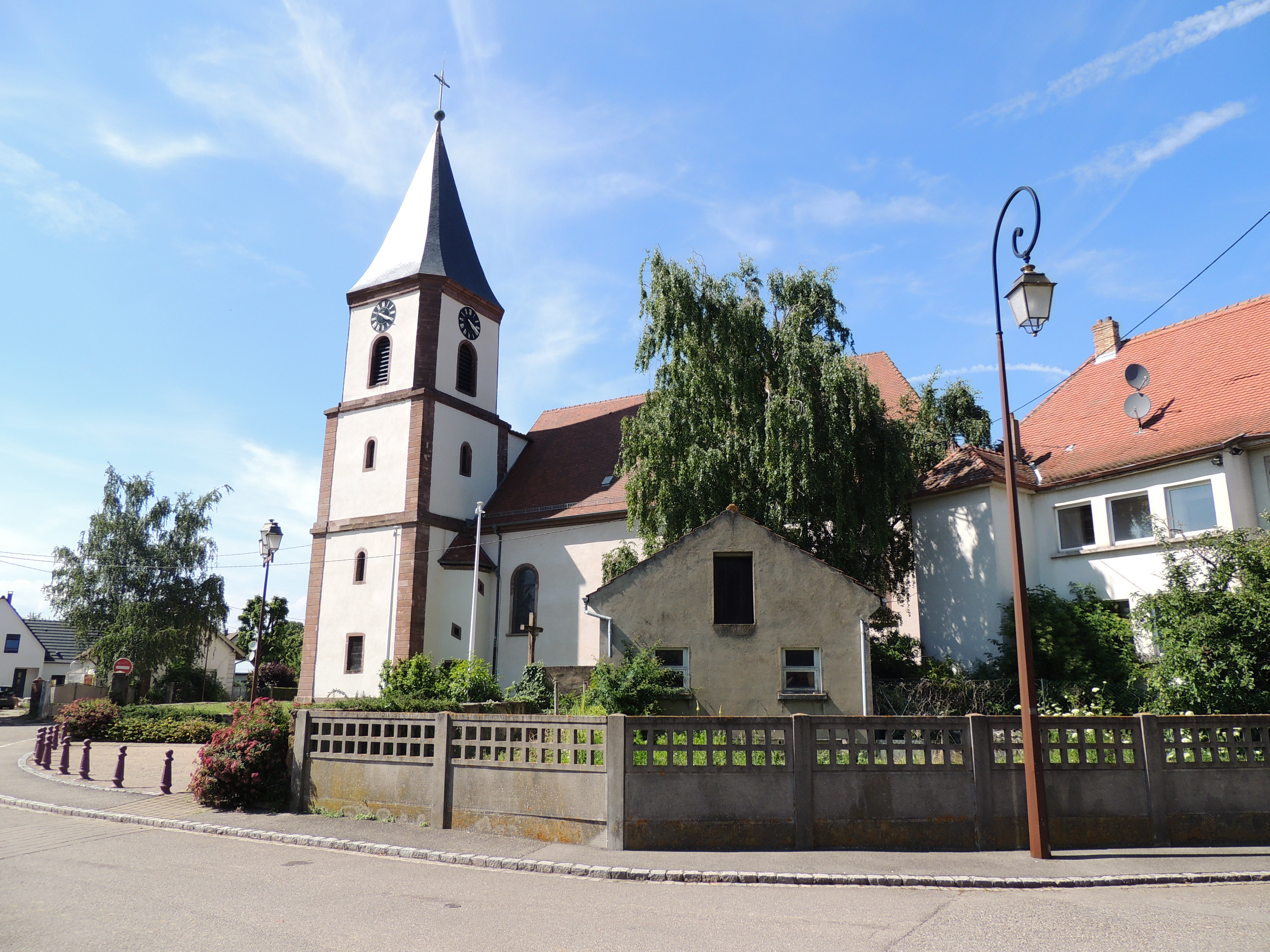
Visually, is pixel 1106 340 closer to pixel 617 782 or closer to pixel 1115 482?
pixel 1115 482

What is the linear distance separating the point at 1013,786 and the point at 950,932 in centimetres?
344

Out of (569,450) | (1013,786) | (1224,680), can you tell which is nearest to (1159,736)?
(1013,786)

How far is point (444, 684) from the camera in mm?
20234

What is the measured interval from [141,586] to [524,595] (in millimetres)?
22818

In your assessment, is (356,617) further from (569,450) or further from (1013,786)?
(1013,786)

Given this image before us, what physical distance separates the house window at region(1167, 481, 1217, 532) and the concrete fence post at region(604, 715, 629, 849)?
49.9 ft

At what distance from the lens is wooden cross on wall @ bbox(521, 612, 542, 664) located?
2348 centimetres

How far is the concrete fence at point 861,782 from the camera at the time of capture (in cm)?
939

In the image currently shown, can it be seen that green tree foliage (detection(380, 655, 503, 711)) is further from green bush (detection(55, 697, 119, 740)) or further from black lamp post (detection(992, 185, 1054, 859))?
black lamp post (detection(992, 185, 1054, 859))

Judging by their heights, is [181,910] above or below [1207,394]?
below

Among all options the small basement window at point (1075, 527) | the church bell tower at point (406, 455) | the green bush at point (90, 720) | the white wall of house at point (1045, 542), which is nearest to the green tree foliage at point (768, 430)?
the white wall of house at point (1045, 542)

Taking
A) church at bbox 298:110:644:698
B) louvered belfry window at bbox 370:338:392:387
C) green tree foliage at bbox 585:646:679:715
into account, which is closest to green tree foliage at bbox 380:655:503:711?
green tree foliage at bbox 585:646:679:715

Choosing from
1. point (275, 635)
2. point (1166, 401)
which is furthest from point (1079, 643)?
point (275, 635)

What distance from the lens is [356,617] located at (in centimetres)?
2984
